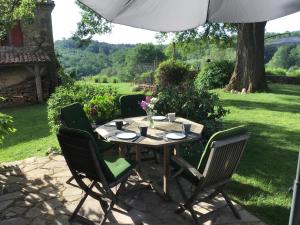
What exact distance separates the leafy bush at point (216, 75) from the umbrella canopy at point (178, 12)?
44.2 feet

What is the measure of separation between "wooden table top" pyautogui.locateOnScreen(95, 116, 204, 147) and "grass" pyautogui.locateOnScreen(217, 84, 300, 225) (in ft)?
3.54

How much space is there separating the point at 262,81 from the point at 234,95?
163 cm

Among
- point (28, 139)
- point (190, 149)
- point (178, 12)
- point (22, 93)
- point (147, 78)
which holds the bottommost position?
point (28, 139)

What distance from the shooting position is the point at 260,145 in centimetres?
679

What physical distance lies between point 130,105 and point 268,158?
2779mm

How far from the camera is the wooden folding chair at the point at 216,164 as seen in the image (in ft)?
11.2

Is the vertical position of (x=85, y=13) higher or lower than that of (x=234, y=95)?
higher

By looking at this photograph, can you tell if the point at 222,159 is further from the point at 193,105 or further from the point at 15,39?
the point at 15,39

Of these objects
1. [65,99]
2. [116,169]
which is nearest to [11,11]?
[65,99]

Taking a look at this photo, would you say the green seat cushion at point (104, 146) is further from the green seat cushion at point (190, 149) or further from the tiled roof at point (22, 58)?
the tiled roof at point (22, 58)

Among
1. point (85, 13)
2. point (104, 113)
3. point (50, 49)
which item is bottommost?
point (104, 113)

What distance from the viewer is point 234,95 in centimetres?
1355

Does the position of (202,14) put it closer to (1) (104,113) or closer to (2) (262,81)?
(1) (104,113)

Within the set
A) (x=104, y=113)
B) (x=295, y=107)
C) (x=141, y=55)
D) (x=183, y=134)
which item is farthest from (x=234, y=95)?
(x=141, y=55)
